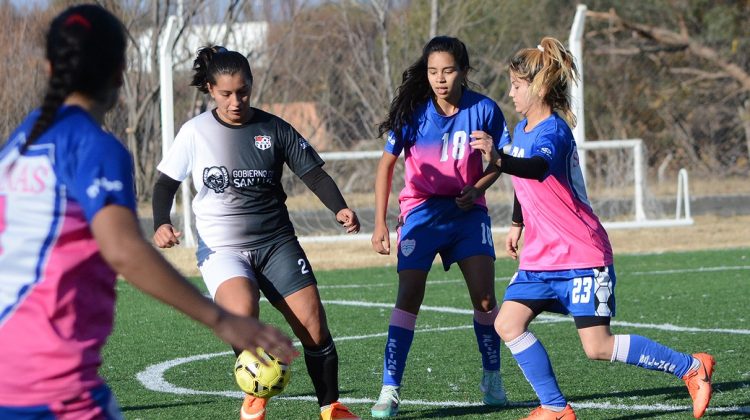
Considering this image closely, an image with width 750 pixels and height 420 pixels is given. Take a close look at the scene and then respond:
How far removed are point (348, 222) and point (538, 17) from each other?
62.5 ft

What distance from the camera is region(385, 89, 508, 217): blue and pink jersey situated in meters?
6.02

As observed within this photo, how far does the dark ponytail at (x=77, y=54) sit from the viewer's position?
2.79 m

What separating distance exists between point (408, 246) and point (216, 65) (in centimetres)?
139

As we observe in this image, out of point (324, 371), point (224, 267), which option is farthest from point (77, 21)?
point (324, 371)

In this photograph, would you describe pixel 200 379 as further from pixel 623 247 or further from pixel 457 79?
pixel 623 247

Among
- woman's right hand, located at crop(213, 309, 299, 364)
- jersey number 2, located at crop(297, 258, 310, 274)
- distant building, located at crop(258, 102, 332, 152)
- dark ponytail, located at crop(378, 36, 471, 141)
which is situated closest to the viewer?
woman's right hand, located at crop(213, 309, 299, 364)

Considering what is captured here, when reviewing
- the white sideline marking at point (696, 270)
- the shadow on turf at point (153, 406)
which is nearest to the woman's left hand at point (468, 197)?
the shadow on turf at point (153, 406)

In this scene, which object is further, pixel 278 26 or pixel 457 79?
pixel 278 26

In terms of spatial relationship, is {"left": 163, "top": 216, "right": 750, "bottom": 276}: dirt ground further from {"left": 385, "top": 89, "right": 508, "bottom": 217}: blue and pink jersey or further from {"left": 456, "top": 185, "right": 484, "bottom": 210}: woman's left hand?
{"left": 456, "top": 185, "right": 484, "bottom": 210}: woman's left hand

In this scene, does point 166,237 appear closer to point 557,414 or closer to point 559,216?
point 559,216

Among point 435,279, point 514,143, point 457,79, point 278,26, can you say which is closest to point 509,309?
point 514,143

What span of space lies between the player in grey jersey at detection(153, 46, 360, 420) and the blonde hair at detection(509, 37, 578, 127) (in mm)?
1023

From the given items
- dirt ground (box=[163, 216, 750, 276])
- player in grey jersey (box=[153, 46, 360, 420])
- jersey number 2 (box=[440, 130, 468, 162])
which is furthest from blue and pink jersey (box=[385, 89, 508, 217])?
dirt ground (box=[163, 216, 750, 276])

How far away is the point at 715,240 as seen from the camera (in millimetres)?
15656
